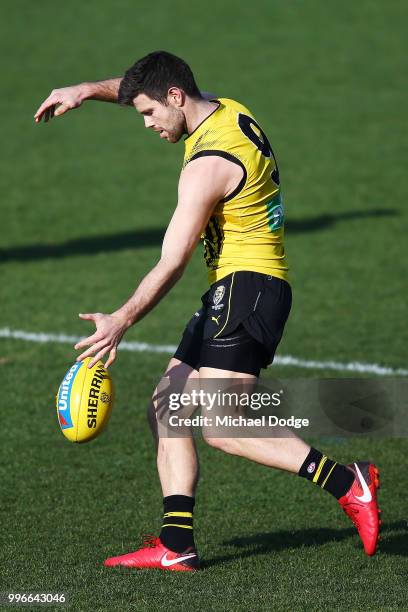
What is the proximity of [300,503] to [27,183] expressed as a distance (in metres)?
14.1

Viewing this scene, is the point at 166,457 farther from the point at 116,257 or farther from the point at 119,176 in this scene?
the point at 119,176

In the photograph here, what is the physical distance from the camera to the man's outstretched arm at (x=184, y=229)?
5.56 m

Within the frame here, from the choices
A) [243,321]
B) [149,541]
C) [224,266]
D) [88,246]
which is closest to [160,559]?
[149,541]

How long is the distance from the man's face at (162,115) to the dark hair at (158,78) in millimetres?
28

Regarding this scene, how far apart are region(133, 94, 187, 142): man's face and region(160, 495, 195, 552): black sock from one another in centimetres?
185

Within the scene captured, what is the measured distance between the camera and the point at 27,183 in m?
20.5

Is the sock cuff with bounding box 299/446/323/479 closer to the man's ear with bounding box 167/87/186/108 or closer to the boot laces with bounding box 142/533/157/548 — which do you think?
the boot laces with bounding box 142/533/157/548

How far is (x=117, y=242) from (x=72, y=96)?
991 centimetres

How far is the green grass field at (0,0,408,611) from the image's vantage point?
6070 mm

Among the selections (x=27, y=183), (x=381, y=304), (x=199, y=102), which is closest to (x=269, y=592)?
(x=199, y=102)

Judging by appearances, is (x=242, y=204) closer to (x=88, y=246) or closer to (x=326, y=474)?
(x=326, y=474)

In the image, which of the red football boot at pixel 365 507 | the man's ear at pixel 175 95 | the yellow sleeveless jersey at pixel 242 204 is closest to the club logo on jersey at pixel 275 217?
the yellow sleeveless jersey at pixel 242 204

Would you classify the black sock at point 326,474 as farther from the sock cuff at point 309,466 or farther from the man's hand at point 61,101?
the man's hand at point 61,101

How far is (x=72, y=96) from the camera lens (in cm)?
670
